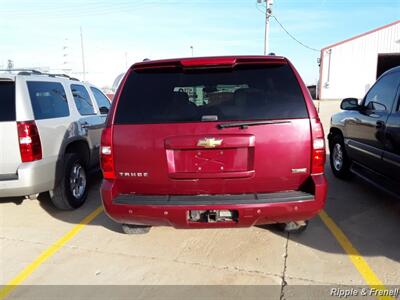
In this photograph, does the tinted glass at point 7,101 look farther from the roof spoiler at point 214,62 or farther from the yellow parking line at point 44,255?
the roof spoiler at point 214,62

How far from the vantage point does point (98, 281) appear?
3.16 meters

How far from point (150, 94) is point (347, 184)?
14.0 feet

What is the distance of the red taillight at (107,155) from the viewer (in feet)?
10.1

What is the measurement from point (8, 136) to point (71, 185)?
1212 millimetres

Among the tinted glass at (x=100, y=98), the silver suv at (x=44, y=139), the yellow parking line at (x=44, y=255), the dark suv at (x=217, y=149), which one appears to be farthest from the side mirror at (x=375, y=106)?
the tinted glass at (x=100, y=98)

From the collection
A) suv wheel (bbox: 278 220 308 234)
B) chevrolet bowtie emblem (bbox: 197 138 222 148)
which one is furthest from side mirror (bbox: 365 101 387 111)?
chevrolet bowtie emblem (bbox: 197 138 222 148)

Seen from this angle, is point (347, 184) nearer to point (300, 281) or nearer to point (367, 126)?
point (367, 126)

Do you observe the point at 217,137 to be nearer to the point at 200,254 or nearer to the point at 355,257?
the point at 200,254

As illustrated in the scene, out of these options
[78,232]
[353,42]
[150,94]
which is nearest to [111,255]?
[78,232]

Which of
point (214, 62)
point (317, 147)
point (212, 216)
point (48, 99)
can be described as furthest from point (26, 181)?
point (317, 147)

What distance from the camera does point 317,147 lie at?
2975mm

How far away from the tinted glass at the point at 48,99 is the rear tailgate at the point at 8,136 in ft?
0.80

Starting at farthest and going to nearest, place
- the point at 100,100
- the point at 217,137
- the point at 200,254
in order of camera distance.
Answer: the point at 100,100
the point at 200,254
the point at 217,137

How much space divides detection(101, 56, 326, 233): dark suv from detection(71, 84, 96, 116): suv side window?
2.75 metres
